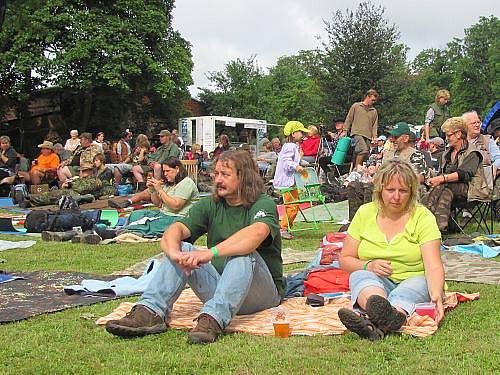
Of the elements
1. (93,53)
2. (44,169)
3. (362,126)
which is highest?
(93,53)

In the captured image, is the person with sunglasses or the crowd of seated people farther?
the crowd of seated people

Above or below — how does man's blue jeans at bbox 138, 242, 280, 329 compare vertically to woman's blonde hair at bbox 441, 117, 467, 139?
below

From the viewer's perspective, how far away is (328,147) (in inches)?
637

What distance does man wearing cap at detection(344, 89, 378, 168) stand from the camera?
13.0 metres

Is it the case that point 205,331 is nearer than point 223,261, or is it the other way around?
point 205,331

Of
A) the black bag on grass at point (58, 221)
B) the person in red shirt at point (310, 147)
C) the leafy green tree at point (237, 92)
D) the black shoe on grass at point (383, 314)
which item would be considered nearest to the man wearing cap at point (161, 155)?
the person in red shirt at point (310, 147)

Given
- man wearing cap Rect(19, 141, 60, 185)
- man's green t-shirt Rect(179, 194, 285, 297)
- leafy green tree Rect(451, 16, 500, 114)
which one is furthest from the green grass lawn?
leafy green tree Rect(451, 16, 500, 114)

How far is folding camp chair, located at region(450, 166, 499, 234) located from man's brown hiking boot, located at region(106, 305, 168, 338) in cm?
537

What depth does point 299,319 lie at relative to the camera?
4.07 metres

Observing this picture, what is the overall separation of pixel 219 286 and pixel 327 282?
4.23 ft

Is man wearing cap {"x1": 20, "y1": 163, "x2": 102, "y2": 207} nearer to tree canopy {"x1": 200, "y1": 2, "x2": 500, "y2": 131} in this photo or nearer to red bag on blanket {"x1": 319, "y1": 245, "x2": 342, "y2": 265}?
red bag on blanket {"x1": 319, "y1": 245, "x2": 342, "y2": 265}

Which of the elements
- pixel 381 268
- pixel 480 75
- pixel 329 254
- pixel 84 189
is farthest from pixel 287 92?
pixel 381 268

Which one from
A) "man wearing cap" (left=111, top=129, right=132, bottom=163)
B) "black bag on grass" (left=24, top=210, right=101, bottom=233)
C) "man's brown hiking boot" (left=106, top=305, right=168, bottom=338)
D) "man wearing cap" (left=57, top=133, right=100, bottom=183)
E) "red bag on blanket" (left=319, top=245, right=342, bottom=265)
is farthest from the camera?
"man wearing cap" (left=111, top=129, right=132, bottom=163)

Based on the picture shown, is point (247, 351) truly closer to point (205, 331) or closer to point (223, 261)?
point (205, 331)
